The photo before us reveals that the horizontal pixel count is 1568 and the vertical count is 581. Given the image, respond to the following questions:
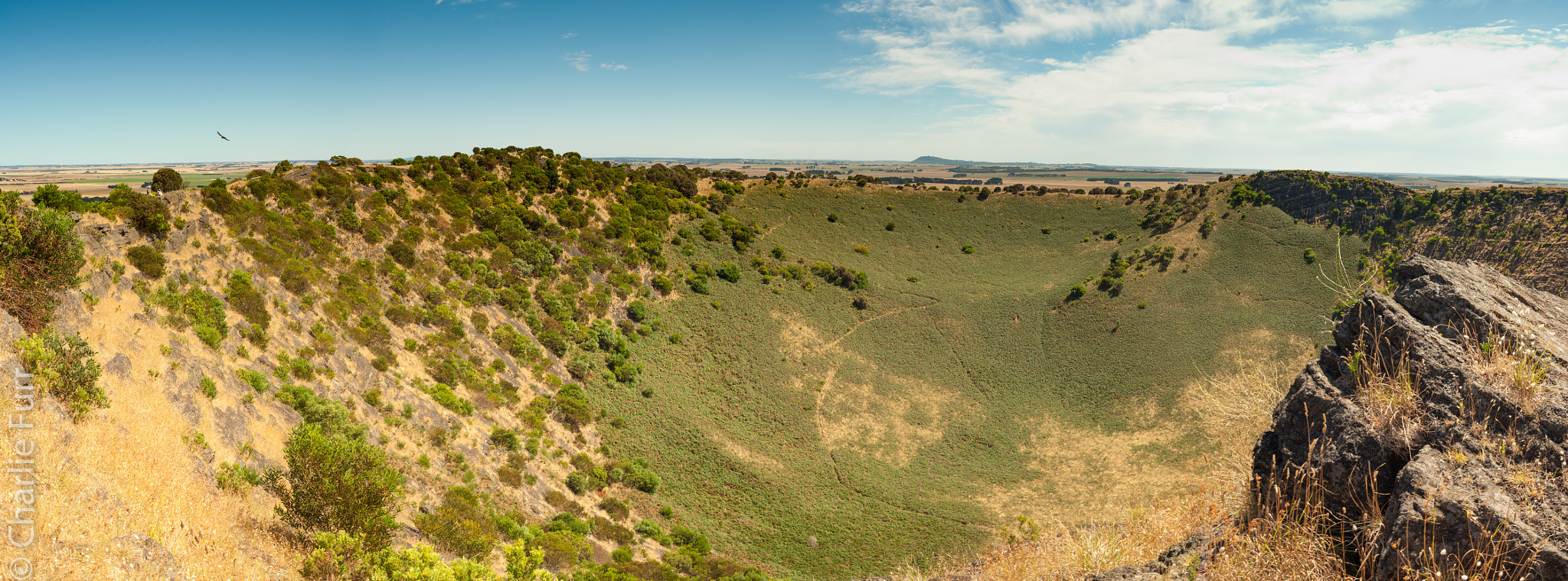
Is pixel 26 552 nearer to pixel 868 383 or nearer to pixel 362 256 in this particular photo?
pixel 362 256

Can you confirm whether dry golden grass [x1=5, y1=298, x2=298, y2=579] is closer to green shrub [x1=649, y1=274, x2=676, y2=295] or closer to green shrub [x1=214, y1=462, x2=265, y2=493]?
green shrub [x1=214, y1=462, x2=265, y2=493]

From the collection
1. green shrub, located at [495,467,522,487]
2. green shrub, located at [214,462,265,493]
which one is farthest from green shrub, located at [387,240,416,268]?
green shrub, located at [214,462,265,493]

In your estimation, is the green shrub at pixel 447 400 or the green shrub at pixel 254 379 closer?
the green shrub at pixel 254 379

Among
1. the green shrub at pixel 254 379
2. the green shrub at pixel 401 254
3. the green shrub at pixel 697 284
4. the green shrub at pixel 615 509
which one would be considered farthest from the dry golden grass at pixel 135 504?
the green shrub at pixel 697 284

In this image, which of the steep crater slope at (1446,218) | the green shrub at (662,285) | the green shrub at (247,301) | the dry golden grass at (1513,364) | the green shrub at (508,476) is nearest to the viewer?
the dry golden grass at (1513,364)

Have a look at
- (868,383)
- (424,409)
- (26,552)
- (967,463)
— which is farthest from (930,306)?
(26,552)

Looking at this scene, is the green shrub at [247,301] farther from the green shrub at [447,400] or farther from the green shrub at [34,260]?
the green shrub at [447,400]
